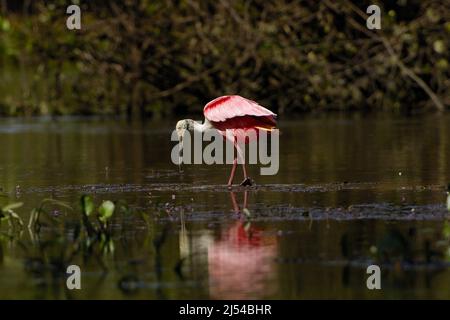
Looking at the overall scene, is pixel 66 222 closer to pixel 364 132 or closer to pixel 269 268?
pixel 269 268

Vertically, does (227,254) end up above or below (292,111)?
below

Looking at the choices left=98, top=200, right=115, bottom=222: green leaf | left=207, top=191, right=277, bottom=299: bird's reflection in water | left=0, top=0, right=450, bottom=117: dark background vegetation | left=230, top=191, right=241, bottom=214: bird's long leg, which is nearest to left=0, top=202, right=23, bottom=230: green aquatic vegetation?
left=98, top=200, right=115, bottom=222: green leaf

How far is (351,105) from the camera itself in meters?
29.9

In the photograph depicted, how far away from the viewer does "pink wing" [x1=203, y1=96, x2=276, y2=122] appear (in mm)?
15344

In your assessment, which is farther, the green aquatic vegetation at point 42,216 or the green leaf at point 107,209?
the green aquatic vegetation at point 42,216

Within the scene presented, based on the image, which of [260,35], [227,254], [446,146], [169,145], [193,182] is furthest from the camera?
[260,35]

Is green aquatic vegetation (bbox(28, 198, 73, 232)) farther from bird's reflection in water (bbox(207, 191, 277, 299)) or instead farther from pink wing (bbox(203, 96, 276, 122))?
pink wing (bbox(203, 96, 276, 122))

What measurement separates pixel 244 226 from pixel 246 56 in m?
18.0

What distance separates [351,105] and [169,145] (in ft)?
29.5

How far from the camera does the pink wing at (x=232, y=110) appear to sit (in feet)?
50.3

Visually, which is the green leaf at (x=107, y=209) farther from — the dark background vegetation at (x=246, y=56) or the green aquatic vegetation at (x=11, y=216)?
the dark background vegetation at (x=246, y=56)

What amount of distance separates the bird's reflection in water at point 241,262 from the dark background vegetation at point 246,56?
17.7 metres

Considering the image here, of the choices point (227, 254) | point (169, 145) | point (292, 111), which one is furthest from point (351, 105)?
point (227, 254)

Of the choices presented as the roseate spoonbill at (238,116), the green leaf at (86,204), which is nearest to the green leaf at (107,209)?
the green leaf at (86,204)
